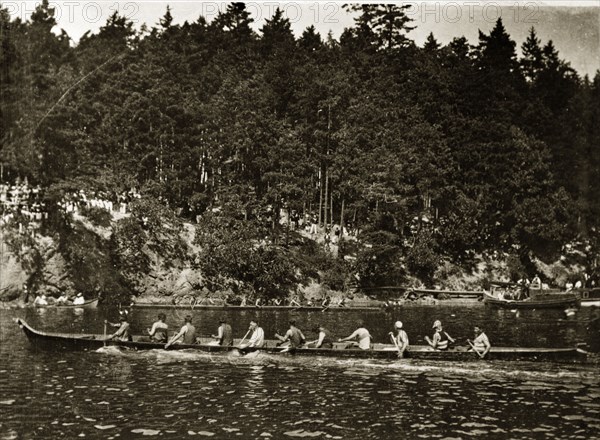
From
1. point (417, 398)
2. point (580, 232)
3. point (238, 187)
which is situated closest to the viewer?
point (417, 398)

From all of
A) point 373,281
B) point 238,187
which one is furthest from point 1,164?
point 373,281

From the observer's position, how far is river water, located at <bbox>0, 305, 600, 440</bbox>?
18812mm

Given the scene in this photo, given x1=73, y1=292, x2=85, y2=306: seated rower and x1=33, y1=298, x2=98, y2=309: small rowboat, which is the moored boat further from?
x1=73, y1=292, x2=85, y2=306: seated rower

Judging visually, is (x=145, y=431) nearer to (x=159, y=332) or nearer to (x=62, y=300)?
(x=159, y=332)

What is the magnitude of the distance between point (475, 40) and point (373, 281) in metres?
40.5

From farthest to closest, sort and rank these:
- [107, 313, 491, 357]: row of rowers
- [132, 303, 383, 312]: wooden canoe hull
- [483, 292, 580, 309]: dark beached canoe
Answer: [483, 292, 580, 309]: dark beached canoe → [132, 303, 383, 312]: wooden canoe hull → [107, 313, 491, 357]: row of rowers

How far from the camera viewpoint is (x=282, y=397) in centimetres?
2272

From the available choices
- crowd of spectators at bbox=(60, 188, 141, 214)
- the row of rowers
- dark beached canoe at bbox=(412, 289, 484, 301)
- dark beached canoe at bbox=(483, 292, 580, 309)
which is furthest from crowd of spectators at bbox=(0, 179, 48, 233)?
dark beached canoe at bbox=(483, 292, 580, 309)

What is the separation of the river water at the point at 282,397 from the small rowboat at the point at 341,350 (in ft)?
1.57

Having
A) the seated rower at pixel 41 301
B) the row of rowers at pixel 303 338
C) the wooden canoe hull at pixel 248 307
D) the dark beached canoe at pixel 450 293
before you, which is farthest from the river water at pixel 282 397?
the dark beached canoe at pixel 450 293

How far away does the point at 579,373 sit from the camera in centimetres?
2550

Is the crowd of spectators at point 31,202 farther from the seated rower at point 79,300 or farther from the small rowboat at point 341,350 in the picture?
the small rowboat at point 341,350

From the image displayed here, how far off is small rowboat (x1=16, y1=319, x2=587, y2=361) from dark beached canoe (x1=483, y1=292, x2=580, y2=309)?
86.8 feet

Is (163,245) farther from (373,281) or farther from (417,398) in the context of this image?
(417,398)
